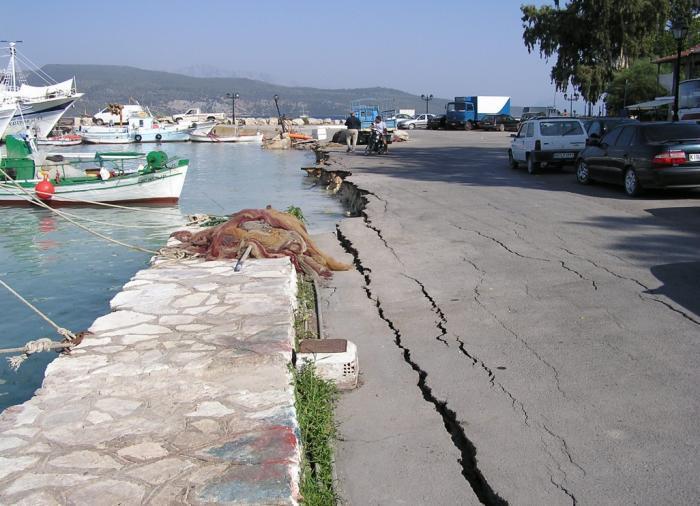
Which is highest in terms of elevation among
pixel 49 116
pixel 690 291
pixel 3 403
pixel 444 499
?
pixel 49 116

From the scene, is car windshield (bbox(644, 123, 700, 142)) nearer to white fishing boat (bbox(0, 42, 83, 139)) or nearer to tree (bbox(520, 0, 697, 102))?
tree (bbox(520, 0, 697, 102))

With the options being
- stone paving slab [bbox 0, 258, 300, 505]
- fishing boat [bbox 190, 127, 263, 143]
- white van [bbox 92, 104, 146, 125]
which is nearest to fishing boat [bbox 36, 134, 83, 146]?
fishing boat [bbox 190, 127, 263, 143]

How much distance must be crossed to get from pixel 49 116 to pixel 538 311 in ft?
212

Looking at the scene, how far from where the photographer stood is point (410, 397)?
207 inches

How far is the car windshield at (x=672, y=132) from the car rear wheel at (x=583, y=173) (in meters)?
2.38

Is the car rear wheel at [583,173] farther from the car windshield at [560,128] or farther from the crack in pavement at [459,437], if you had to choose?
the crack in pavement at [459,437]

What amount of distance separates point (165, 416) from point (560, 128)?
1786cm

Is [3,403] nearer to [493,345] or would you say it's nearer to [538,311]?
[493,345]

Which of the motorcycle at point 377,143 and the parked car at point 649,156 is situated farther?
the motorcycle at point 377,143

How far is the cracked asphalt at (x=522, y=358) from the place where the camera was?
402 centimetres

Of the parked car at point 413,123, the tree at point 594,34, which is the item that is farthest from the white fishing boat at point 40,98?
the tree at point 594,34

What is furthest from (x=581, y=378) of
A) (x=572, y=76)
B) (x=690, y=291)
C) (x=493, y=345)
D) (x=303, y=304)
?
(x=572, y=76)

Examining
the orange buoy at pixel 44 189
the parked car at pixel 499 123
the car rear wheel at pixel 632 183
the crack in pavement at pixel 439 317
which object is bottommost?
the crack in pavement at pixel 439 317

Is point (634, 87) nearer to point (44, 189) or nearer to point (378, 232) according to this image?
point (44, 189)
